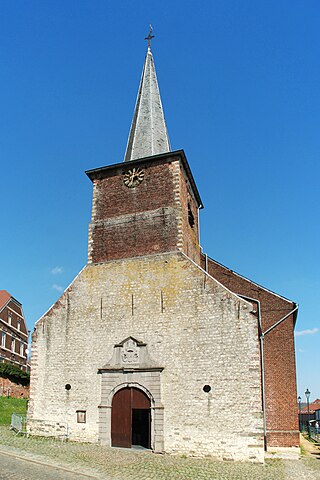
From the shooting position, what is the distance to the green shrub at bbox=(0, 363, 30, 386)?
29.3m

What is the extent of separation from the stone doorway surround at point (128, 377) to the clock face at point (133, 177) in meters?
6.54

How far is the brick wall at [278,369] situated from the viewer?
15.5m

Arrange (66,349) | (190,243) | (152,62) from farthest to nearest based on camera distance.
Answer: (152,62), (190,243), (66,349)

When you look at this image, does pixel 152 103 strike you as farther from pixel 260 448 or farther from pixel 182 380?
pixel 260 448

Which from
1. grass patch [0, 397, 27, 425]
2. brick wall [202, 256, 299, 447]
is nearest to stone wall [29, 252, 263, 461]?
brick wall [202, 256, 299, 447]

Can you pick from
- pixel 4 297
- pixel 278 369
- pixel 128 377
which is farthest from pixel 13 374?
pixel 278 369

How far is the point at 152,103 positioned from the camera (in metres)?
20.8

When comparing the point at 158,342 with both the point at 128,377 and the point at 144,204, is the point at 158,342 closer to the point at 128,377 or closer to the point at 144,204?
the point at 128,377

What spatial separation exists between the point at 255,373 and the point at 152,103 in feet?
44.9

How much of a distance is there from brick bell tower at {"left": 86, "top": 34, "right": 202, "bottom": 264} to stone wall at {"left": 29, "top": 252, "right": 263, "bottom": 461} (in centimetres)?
74

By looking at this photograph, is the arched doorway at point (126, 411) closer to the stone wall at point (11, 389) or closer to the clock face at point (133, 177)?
the clock face at point (133, 177)

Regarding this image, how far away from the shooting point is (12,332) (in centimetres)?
3916

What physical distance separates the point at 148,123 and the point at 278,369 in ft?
40.4

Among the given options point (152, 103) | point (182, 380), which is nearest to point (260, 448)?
point (182, 380)
